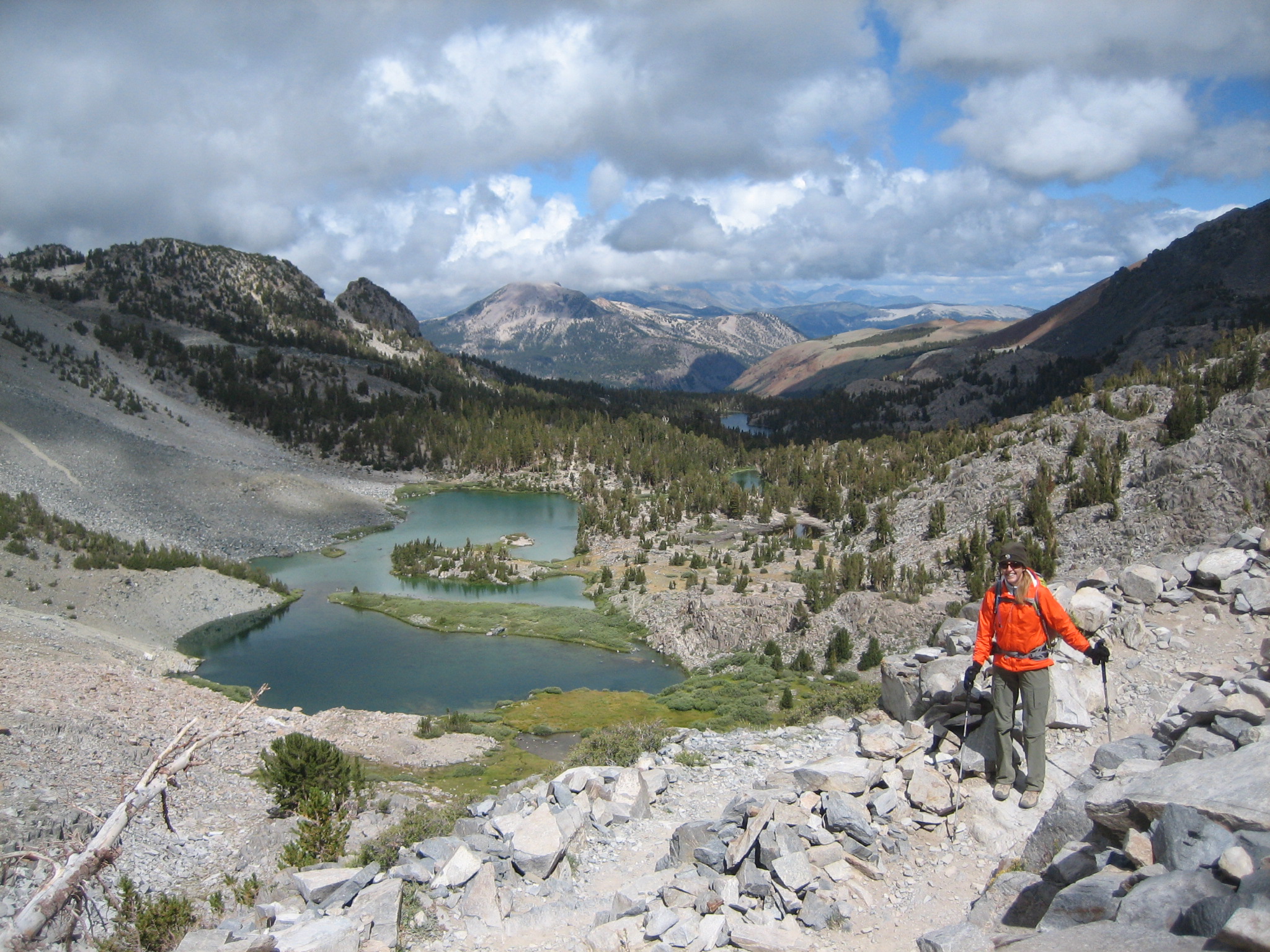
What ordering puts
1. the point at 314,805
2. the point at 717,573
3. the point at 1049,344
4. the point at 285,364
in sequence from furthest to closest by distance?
1. the point at 1049,344
2. the point at 285,364
3. the point at 717,573
4. the point at 314,805

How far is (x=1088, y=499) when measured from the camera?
84.9 feet

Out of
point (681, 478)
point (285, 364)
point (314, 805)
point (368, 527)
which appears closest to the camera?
point (314, 805)

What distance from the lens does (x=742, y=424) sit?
14875 centimetres

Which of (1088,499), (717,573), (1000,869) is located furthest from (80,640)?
(1088,499)

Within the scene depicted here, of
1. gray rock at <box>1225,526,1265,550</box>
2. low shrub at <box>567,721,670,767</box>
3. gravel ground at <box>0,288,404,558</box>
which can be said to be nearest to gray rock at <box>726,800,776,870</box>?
low shrub at <box>567,721,670,767</box>

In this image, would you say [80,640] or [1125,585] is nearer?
[1125,585]

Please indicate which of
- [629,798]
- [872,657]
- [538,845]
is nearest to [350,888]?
[538,845]

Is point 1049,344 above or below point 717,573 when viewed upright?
above

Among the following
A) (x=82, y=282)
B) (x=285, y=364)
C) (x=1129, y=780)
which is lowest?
(x=1129, y=780)

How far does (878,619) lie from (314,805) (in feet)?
62.2

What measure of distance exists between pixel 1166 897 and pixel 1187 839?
0.71 meters

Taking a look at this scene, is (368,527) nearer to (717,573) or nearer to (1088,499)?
(717,573)

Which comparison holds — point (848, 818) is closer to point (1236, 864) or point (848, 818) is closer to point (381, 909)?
point (1236, 864)

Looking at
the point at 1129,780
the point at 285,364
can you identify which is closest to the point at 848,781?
the point at 1129,780
